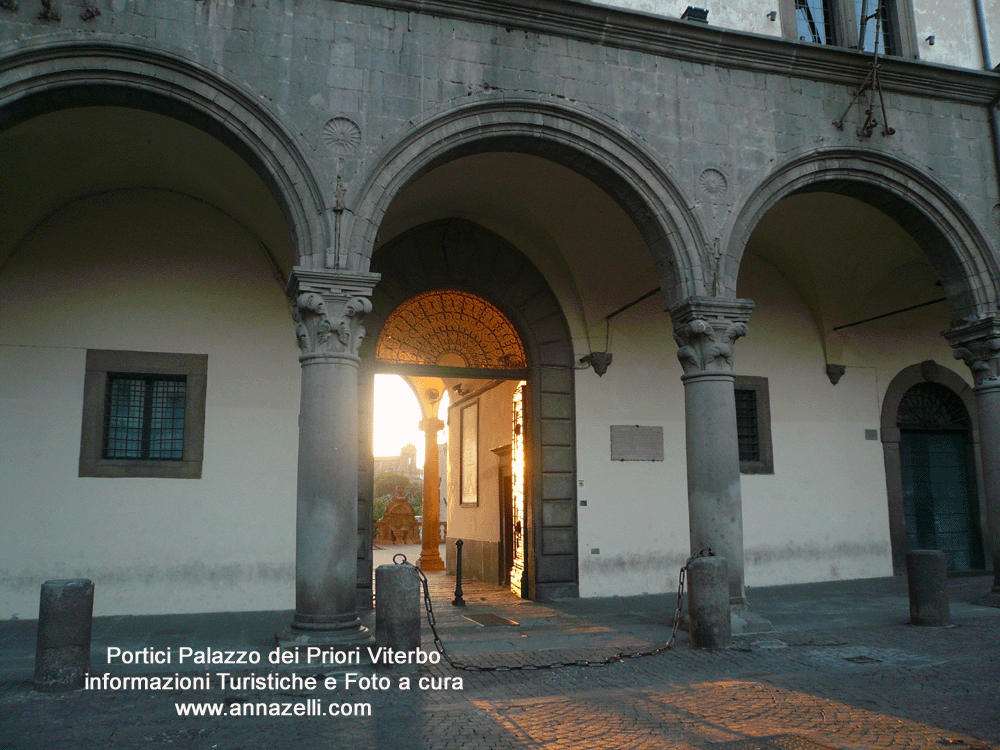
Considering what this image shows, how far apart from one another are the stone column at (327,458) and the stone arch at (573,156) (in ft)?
2.86

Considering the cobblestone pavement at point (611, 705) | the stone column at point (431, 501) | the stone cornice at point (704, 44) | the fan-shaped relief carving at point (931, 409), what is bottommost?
the cobblestone pavement at point (611, 705)

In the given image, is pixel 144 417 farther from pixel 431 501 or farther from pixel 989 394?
pixel 989 394

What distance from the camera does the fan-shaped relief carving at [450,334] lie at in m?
10.6

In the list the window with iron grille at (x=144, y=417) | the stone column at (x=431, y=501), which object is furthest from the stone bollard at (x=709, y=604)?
the stone column at (x=431, y=501)

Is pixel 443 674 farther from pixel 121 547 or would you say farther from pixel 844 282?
pixel 844 282

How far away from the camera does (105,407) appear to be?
9.14 meters

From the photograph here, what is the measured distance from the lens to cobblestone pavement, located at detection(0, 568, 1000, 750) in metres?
4.51

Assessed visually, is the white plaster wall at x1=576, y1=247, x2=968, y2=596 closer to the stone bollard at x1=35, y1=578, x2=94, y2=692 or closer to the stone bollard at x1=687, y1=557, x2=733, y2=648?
the stone bollard at x1=687, y1=557, x2=733, y2=648

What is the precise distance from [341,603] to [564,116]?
5195 millimetres

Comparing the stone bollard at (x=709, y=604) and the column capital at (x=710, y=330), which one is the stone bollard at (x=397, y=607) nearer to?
the stone bollard at (x=709, y=604)

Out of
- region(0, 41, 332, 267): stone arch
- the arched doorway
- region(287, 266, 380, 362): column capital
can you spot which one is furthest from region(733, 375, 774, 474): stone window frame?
region(0, 41, 332, 267): stone arch

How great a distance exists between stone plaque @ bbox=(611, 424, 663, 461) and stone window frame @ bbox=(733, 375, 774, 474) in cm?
144

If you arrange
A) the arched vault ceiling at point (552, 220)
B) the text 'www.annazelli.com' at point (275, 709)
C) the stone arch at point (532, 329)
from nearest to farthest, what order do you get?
the text 'www.annazelli.com' at point (275, 709) → the arched vault ceiling at point (552, 220) → the stone arch at point (532, 329)

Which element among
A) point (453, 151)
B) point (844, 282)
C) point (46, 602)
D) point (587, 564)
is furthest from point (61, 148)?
point (844, 282)
